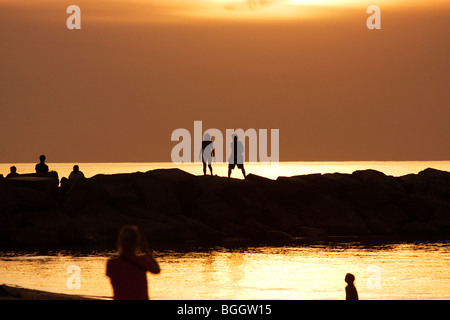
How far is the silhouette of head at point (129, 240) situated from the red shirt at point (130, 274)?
0.14 m

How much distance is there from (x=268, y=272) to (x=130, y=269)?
64.1 ft

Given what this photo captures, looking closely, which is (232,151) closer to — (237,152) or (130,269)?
(237,152)

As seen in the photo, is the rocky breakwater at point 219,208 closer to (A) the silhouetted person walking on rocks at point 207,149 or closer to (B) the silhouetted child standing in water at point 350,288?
(A) the silhouetted person walking on rocks at point 207,149

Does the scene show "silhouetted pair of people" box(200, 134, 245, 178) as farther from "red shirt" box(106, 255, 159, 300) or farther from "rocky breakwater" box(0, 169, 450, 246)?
"red shirt" box(106, 255, 159, 300)

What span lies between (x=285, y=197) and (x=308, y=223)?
2333 mm

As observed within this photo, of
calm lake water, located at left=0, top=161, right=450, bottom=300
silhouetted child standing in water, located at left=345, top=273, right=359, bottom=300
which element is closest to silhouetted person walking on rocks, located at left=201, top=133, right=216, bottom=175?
calm lake water, located at left=0, top=161, right=450, bottom=300

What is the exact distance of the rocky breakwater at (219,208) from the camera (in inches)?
1502

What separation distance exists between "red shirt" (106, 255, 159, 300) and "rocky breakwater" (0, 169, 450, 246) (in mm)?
27119

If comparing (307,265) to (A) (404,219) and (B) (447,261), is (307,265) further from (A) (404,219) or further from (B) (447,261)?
(A) (404,219)

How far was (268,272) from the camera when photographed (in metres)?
29.7

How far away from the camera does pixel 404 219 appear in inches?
1852

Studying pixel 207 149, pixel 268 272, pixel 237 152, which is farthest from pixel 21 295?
pixel 237 152

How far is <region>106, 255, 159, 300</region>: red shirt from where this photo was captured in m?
10.4
